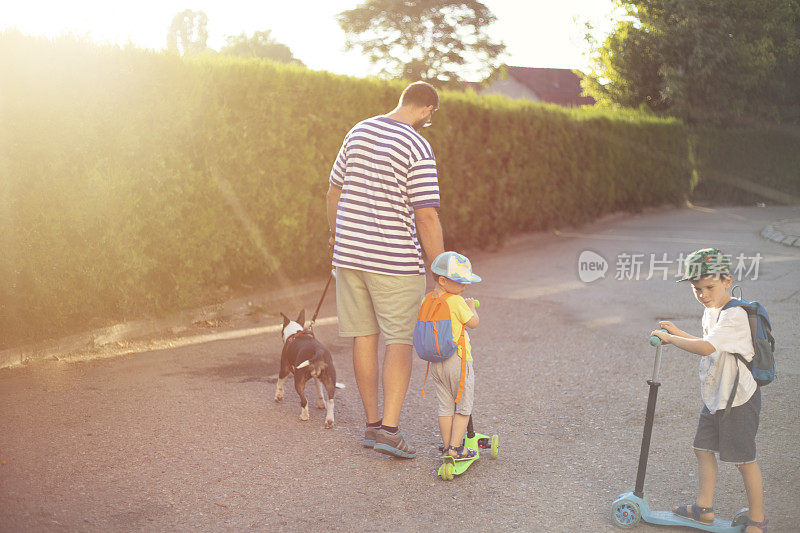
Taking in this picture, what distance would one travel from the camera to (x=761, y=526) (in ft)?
12.0

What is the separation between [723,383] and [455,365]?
1464 mm

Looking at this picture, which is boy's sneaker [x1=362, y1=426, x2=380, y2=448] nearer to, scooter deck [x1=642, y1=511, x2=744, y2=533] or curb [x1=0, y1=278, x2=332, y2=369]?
scooter deck [x1=642, y1=511, x2=744, y2=533]

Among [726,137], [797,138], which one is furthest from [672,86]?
[797,138]

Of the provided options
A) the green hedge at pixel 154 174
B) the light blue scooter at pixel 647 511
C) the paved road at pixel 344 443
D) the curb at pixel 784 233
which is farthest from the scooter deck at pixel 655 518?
the curb at pixel 784 233

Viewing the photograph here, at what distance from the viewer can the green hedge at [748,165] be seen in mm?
29969

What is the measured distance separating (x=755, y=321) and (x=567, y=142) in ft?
48.8

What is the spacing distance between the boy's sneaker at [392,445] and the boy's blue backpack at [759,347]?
190cm

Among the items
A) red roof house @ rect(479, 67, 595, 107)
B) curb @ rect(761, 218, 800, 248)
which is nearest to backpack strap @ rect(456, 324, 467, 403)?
curb @ rect(761, 218, 800, 248)

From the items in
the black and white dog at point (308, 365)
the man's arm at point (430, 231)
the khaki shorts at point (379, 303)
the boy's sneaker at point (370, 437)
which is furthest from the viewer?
the black and white dog at point (308, 365)

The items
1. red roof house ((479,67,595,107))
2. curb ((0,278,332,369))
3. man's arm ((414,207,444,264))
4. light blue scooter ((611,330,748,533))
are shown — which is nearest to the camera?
light blue scooter ((611,330,748,533))

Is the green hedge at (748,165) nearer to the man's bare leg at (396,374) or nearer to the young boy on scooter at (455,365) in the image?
the man's bare leg at (396,374)

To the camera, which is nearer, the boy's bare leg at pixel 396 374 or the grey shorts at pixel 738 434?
the grey shorts at pixel 738 434

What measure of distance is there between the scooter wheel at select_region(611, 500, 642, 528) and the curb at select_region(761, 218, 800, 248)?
42.7 feet

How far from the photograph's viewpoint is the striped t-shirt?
4734 mm
